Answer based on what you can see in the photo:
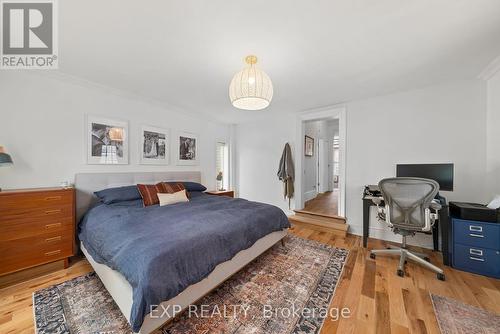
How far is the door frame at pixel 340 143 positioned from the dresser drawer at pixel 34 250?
12.4 ft

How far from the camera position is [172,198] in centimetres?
277

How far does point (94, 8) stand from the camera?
1.38m

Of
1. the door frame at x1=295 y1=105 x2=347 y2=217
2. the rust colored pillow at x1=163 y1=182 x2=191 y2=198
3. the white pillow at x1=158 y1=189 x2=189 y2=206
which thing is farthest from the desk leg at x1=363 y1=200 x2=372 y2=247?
the rust colored pillow at x1=163 y1=182 x2=191 y2=198

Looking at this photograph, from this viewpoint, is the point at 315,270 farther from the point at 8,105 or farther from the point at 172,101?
the point at 8,105

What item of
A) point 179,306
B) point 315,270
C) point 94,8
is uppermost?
point 94,8

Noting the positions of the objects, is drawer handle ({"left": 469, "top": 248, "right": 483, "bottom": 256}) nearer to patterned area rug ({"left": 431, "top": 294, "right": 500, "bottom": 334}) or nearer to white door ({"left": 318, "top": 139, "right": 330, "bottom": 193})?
patterned area rug ({"left": 431, "top": 294, "right": 500, "bottom": 334})

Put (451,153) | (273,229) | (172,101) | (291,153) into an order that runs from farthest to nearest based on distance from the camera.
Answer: (291,153), (172,101), (451,153), (273,229)

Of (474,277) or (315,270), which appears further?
(315,270)

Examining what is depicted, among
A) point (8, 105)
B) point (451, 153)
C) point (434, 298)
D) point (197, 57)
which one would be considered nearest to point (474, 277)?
point (434, 298)

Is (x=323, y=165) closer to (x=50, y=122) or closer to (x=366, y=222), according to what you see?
(x=366, y=222)

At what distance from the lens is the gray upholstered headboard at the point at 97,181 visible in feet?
8.28

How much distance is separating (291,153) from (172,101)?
106 inches

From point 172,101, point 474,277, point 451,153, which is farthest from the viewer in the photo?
point 172,101

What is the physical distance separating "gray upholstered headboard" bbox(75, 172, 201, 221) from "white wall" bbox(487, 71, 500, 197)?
4.90 meters
